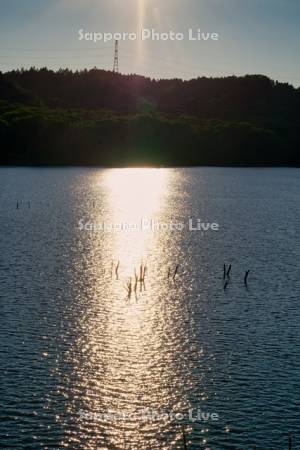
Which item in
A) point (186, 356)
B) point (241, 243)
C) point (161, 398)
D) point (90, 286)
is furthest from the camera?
point (241, 243)

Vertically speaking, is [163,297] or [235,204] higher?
[235,204]

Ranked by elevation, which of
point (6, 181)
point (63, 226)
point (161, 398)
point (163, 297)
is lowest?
point (161, 398)

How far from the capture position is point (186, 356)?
40719mm

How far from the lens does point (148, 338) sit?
44.3 metres

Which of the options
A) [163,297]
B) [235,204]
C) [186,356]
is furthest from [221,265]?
[235,204]

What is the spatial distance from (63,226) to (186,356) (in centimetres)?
5577

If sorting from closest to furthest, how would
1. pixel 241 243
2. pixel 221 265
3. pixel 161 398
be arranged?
1. pixel 161 398
2. pixel 221 265
3. pixel 241 243

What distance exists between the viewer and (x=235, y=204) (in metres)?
131

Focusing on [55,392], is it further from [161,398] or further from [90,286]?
[90,286]

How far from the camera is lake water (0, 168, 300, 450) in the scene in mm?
31203

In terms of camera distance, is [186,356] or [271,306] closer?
[186,356]

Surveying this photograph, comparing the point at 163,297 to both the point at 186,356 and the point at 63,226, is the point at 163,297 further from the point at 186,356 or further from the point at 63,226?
the point at 63,226

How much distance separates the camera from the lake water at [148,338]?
102 feet

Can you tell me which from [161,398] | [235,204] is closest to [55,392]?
[161,398]
